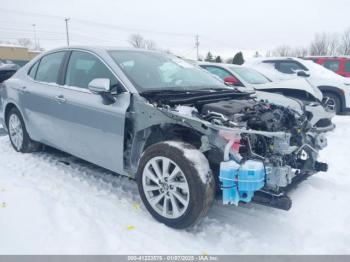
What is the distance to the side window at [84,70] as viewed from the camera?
3.68 meters

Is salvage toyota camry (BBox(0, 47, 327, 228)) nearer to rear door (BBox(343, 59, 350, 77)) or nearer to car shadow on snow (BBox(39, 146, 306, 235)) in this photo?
car shadow on snow (BBox(39, 146, 306, 235))

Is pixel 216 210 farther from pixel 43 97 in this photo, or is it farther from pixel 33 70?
pixel 33 70

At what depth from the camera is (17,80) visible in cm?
509

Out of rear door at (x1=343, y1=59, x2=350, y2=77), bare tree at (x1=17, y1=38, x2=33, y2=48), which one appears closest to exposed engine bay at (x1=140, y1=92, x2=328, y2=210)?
rear door at (x1=343, y1=59, x2=350, y2=77)

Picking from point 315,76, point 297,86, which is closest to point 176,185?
point 297,86

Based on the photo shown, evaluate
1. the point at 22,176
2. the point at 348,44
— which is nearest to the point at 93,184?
the point at 22,176

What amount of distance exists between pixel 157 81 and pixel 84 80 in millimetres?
933

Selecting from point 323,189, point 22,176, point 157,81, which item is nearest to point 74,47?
point 157,81

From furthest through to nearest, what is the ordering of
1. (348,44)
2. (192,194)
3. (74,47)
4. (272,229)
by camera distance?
(348,44)
(74,47)
(272,229)
(192,194)

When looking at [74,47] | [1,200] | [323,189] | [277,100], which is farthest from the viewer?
[277,100]

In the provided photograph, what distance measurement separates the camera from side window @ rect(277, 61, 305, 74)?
9.77 meters

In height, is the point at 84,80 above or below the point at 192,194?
above

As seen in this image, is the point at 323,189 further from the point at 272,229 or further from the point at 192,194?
the point at 192,194

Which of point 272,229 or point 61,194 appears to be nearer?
point 272,229
